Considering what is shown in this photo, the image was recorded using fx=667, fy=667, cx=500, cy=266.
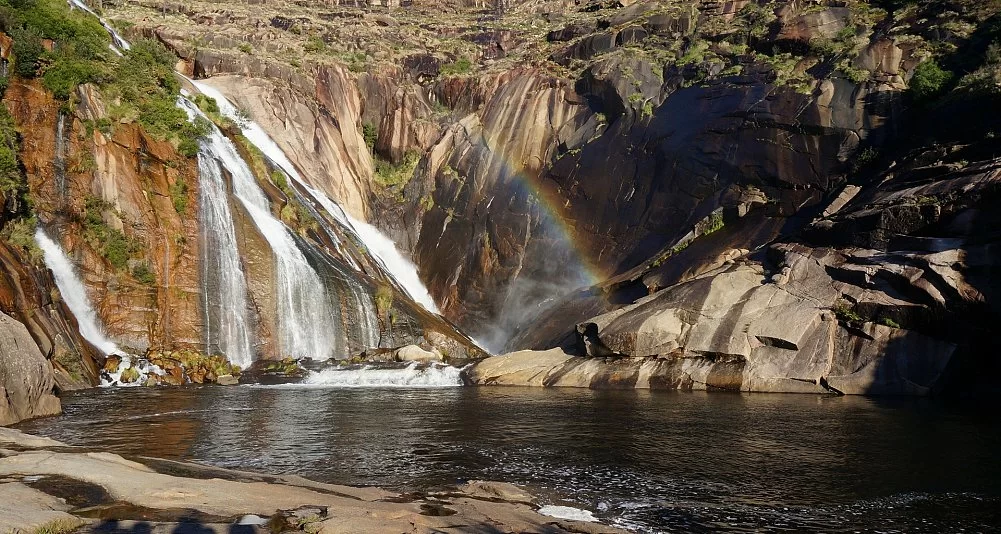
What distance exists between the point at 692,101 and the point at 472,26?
136ft

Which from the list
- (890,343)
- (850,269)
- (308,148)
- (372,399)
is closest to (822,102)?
(850,269)

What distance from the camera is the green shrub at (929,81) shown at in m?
42.0

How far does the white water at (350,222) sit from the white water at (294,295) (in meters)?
9.18

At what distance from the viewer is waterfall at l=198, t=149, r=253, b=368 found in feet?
121

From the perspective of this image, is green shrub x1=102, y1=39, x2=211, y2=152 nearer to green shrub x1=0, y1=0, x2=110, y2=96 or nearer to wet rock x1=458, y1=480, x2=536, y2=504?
green shrub x1=0, y1=0, x2=110, y2=96

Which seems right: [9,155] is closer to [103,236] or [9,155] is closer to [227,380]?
[103,236]

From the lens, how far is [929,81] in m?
42.2

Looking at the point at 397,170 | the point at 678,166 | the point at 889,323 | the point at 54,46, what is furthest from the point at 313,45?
the point at 889,323

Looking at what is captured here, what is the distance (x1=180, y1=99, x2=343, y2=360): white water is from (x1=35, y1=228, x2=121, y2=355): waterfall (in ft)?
29.2

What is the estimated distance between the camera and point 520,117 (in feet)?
200

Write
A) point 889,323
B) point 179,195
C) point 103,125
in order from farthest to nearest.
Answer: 1. point 179,195
2. point 103,125
3. point 889,323

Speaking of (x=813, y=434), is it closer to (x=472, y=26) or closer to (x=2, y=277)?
(x=2, y=277)

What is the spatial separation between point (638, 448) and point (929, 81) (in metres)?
37.6

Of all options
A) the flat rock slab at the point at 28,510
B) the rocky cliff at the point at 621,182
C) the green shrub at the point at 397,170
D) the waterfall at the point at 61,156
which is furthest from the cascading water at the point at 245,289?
the flat rock slab at the point at 28,510
